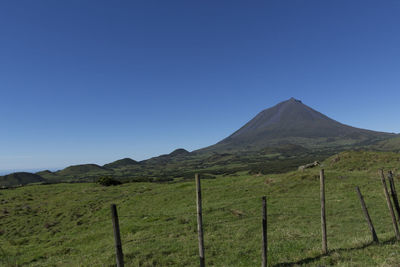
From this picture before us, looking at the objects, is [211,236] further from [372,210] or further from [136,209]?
[136,209]

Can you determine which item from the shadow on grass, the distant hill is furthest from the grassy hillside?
the distant hill

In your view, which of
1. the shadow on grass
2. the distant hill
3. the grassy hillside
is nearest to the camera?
the shadow on grass

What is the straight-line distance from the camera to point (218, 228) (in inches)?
740

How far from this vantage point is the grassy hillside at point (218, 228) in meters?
11.8

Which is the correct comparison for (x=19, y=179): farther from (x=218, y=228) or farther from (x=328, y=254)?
(x=328, y=254)

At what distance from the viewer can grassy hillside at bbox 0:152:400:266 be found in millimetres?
11828

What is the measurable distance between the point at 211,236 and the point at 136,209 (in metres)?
19.2

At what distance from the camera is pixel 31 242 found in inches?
902

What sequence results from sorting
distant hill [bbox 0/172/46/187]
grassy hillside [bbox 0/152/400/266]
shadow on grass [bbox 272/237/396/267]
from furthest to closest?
1. distant hill [bbox 0/172/46/187]
2. grassy hillside [bbox 0/152/400/266]
3. shadow on grass [bbox 272/237/396/267]

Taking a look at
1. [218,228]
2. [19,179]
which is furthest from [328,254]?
[19,179]

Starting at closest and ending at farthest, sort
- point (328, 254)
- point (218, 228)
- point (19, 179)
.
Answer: point (328, 254) < point (218, 228) < point (19, 179)

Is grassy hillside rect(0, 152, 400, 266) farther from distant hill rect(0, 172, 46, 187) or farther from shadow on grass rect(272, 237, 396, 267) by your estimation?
distant hill rect(0, 172, 46, 187)

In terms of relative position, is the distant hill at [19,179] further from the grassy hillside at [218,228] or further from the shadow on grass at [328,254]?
the shadow on grass at [328,254]

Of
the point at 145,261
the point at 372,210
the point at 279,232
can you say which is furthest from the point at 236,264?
the point at 372,210
